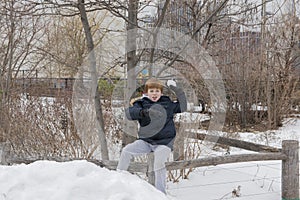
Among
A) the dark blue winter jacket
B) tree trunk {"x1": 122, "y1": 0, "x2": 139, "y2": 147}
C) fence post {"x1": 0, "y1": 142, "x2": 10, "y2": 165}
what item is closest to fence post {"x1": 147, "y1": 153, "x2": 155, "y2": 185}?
the dark blue winter jacket

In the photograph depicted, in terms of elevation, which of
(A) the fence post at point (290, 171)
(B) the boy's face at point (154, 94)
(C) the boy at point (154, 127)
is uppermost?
(B) the boy's face at point (154, 94)

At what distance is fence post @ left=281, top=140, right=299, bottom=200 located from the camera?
4.21 m

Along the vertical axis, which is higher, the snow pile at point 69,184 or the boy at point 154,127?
the boy at point 154,127

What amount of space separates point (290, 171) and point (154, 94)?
6.32 ft

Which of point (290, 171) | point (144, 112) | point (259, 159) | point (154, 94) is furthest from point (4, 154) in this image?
point (290, 171)

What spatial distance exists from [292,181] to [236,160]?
786 millimetres

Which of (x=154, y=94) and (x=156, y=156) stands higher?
(x=154, y=94)

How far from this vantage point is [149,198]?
2447mm

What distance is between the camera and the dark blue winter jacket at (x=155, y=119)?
133 inches

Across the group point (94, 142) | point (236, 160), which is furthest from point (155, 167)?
point (94, 142)

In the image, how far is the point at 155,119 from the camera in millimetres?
3430

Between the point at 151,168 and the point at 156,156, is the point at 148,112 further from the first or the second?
A: the point at 151,168

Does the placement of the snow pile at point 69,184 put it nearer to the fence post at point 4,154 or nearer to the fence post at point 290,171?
the fence post at point 4,154

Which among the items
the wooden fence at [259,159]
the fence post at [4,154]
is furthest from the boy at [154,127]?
the fence post at [4,154]
